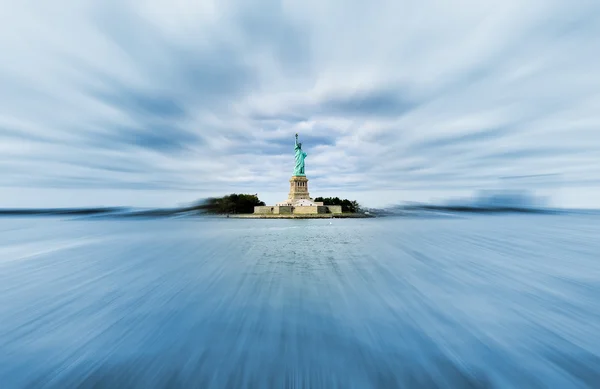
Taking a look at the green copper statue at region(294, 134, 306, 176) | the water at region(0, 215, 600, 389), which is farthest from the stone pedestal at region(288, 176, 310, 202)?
the water at region(0, 215, 600, 389)

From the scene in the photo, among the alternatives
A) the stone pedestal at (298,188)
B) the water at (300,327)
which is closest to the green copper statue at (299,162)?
the stone pedestal at (298,188)

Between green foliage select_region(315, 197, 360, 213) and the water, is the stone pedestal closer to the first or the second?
green foliage select_region(315, 197, 360, 213)

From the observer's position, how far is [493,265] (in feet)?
68.2

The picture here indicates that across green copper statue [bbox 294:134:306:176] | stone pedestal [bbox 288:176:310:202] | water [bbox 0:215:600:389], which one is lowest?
water [bbox 0:215:600:389]

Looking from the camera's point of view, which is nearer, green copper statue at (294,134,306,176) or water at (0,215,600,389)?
water at (0,215,600,389)

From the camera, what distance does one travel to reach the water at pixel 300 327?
678cm

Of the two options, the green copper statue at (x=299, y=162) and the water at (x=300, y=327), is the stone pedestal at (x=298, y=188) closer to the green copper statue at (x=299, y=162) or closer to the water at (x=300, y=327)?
the green copper statue at (x=299, y=162)

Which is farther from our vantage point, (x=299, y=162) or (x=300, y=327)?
(x=299, y=162)

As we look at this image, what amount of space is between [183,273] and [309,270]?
747cm

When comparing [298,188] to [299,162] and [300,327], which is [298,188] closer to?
[299,162]

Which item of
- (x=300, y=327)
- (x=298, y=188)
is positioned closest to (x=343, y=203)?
(x=298, y=188)

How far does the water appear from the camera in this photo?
267 inches

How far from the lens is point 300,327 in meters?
9.30

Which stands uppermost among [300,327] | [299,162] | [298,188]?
[299,162]
